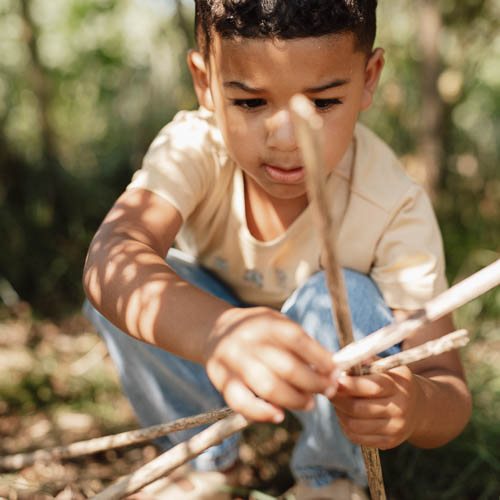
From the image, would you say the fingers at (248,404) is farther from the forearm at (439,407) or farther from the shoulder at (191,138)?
the shoulder at (191,138)

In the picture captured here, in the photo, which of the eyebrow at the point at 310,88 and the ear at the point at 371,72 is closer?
the eyebrow at the point at 310,88

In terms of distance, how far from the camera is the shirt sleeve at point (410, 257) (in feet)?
5.18

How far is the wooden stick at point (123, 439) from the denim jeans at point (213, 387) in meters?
0.30

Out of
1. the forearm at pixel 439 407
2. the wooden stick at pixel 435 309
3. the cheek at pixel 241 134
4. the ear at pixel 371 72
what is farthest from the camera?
the ear at pixel 371 72

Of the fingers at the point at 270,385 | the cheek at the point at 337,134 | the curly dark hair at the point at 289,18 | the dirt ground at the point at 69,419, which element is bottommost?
the dirt ground at the point at 69,419

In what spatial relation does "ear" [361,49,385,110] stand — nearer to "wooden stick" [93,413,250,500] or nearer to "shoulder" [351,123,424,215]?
"shoulder" [351,123,424,215]

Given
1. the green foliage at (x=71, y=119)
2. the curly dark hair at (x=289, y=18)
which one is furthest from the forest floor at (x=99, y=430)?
the curly dark hair at (x=289, y=18)

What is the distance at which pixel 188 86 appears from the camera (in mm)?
3041

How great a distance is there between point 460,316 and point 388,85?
1.06 m

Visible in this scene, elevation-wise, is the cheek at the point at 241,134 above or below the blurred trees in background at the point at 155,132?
above

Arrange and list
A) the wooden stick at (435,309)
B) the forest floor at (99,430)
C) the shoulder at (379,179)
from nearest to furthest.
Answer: the wooden stick at (435,309) → the shoulder at (379,179) → the forest floor at (99,430)

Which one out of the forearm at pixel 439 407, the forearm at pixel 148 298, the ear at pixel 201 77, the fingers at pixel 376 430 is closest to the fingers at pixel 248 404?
the forearm at pixel 148 298

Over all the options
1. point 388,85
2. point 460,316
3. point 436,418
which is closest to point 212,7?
point 436,418

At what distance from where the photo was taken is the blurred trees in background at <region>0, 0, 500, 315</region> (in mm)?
2771
